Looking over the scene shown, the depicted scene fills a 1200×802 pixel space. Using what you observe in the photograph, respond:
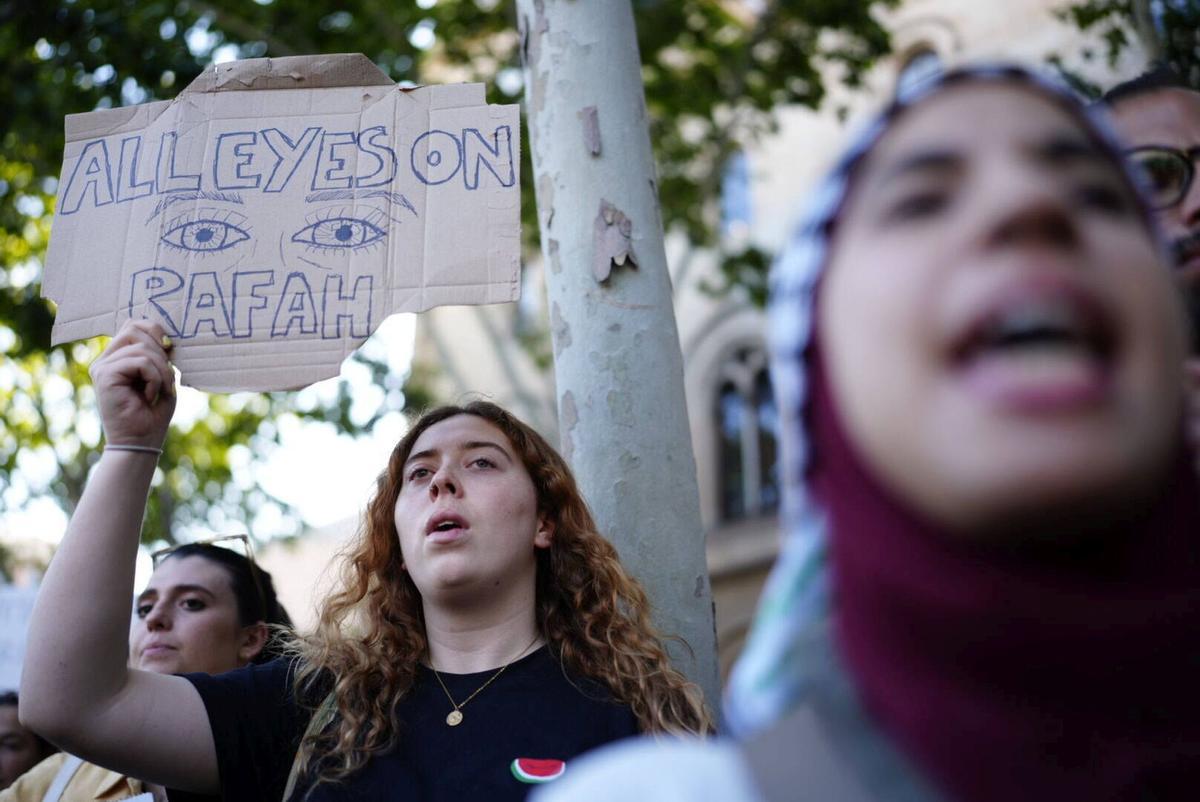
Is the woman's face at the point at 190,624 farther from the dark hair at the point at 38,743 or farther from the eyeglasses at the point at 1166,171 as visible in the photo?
the eyeglasses at the point at 1166,171

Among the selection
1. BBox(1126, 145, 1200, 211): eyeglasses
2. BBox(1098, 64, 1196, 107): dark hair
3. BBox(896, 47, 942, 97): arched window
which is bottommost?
BBox(1126, 145, 1200, 211): eyeglasses

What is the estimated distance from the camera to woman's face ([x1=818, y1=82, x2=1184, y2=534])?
0.92 metres

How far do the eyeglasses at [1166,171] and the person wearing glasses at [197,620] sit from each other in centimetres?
240

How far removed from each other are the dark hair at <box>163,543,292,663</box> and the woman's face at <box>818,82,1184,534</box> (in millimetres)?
2952

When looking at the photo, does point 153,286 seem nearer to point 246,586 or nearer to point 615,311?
point 615,311

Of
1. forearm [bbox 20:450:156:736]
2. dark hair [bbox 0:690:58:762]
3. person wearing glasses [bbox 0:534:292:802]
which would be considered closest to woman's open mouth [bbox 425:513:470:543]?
forearm [bbox 20:450:156:736]

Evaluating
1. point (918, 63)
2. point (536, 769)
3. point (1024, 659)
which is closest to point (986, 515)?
point (1024, 659)

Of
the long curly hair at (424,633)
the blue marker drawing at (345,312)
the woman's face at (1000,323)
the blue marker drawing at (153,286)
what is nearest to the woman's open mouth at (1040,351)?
the woman's face at (1000,323)

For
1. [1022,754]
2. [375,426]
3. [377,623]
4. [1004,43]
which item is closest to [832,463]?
[1022,754]

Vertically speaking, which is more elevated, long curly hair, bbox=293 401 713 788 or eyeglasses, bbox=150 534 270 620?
eyeglasses, bbox=150 534 270 620

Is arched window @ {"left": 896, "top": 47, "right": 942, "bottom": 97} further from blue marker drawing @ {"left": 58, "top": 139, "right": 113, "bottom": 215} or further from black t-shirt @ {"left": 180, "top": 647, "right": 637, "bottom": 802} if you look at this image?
black t-shirt @ {"left": 180, "top": 647, "right": 637, "bottom": 802}

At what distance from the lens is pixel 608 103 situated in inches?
126

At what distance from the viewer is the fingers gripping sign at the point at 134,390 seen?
2.25m

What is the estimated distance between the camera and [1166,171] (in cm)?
223
